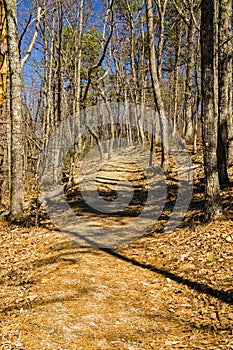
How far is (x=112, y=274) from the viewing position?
5.35m

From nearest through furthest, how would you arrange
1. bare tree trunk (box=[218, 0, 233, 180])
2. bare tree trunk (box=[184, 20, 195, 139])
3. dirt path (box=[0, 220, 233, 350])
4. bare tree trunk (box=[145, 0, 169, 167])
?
dirt path (box=[0, 220, 233, 350]), bare tree trunk (box=[218, 0, 233, 180]), bare tree trunk (box=[145, 0, 169, 167]), bare tree trunk (box=[184, 20, 195, 139])

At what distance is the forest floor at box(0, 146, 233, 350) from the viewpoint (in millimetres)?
3562

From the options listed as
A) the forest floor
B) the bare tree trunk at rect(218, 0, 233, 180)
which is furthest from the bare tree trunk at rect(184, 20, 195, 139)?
the forest floor

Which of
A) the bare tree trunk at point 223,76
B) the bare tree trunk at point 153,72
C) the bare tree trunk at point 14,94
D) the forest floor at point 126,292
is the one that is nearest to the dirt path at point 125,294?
the forest floor at point 126,292

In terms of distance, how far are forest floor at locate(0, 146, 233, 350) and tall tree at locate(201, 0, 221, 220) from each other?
1.75ft

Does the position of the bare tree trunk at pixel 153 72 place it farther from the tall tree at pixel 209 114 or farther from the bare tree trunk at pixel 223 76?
the tall tree at pixel 209 114

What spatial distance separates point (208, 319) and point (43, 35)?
635 inches

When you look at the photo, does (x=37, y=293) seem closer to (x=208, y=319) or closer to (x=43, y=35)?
(x=208, y=319)

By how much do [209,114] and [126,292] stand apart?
3.86 meters

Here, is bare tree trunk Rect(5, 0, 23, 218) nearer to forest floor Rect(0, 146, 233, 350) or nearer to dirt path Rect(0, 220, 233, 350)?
forest floor Rect(0, 146, 233, 350)

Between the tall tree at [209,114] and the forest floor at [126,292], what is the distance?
53 centimetres

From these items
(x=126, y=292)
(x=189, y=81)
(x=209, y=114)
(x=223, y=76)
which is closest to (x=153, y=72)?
(x=189, y=81)

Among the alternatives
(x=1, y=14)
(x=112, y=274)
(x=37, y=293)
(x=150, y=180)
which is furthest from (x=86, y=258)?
(x=150, y=180)

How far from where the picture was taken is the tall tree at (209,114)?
20.6 feet
